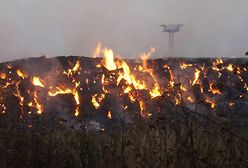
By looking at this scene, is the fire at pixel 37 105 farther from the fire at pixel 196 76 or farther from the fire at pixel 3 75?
the fire at pixel 196 76

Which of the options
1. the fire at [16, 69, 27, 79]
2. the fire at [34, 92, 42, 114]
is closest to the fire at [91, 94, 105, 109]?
the fire at [34, 92, 42, 114]

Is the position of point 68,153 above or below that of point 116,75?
below

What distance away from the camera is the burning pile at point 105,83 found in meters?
20.4

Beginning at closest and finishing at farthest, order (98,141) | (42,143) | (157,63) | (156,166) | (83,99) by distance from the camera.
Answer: (156,166) → (42,143) → (98,141) → (83,99) → (157,63)

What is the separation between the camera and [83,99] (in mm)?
21031

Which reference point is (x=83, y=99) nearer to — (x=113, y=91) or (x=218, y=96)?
(x=113, y=91)

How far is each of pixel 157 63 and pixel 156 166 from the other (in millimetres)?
15730

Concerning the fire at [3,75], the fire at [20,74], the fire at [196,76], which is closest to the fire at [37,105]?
the fire at [20,74]

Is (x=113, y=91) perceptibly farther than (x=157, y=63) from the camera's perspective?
No

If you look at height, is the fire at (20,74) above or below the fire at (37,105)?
above

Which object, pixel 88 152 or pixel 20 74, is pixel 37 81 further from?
pixel 88 152

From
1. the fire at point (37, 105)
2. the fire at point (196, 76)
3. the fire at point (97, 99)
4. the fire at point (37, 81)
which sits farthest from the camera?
the fire at point (196, 76)

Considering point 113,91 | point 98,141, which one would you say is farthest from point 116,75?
point 98,141

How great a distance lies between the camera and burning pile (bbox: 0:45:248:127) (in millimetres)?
20406
